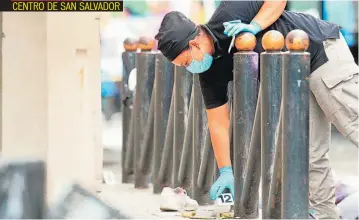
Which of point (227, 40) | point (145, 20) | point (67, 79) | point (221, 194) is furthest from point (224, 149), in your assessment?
point (145, 20)

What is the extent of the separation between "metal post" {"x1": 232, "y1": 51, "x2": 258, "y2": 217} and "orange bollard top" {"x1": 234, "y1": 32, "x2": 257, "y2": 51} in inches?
1.8

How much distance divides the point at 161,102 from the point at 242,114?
5.16 feet

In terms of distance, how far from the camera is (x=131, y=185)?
7461mm

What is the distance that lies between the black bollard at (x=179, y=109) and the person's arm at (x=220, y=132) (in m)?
0.76

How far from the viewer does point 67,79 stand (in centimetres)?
501

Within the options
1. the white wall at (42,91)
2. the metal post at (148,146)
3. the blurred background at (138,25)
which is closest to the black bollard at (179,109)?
the metal post at (148,146)

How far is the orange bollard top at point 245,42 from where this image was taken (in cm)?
544

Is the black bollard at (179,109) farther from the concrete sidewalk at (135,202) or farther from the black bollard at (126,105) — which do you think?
the black bollard at (126,105)

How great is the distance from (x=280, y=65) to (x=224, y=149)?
36.9 inches

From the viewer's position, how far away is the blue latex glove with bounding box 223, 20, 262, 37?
552 centimetres

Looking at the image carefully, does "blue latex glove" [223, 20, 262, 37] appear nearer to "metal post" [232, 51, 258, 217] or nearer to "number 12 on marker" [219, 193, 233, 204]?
"metal post" [232, 51, 258, 217]

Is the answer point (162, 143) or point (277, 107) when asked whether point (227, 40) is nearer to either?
point (277, 107)

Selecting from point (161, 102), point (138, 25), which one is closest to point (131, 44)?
point (161, 102)

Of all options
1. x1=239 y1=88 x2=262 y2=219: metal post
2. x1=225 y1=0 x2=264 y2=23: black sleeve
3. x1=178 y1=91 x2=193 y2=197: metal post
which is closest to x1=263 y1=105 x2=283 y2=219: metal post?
x1=239 y1=88 x2=262 y2=219: metal post
